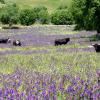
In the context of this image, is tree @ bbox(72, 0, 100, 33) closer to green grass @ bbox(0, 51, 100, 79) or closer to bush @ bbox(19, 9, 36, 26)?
green grass @ bbox(0, 51, 100, 79)

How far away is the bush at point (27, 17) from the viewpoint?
116500 millimetres

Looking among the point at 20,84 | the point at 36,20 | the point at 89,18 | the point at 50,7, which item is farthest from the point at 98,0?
the point at 50,7

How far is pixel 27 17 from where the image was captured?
116 m

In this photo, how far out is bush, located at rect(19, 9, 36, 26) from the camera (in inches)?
4587

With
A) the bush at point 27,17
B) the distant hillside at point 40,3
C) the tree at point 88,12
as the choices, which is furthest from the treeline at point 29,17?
the tree at point 88,12

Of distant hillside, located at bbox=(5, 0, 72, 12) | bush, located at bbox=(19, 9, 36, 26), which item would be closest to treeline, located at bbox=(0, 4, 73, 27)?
bush, located at bbox=(19, 9, 36, 26)

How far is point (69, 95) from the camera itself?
249 inches

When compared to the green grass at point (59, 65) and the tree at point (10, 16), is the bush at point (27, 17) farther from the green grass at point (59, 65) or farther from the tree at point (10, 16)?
the green grass at point (59, 65)


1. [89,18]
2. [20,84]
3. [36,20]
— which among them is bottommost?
[36,20]

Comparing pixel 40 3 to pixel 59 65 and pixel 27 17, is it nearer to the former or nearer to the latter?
pixel 27 17

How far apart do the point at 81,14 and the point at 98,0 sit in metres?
3.01

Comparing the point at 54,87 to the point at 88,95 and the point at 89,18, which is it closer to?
the point at 88,95

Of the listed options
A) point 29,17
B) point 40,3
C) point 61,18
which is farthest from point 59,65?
point 40,3

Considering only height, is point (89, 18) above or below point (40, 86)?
below
